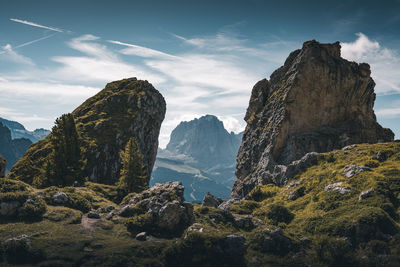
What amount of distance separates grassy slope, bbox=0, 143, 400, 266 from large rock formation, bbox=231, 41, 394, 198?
115 ft

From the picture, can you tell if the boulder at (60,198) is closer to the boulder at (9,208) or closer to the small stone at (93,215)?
the small stone at (93,215)

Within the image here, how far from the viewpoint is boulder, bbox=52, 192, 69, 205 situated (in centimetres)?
4698

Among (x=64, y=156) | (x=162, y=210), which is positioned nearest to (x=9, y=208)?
(x=162, y=210)

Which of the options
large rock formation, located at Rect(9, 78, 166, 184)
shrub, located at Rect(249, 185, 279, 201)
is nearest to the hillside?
shrub, located at Rect(249, 185, 279, 201)

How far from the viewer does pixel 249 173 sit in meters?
108

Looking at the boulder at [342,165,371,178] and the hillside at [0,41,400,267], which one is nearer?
the hillside at [0,41,400,267]

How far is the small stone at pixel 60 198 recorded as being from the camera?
1850 inches

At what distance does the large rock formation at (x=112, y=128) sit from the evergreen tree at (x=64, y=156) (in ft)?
16.1

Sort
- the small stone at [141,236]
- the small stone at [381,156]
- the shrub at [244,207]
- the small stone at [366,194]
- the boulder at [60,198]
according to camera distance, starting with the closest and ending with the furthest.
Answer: the small stone at [141,236] < the small stone at [366,194] < the boulder at [60,198] < the small stone at [381,156] < the shrub at [244,207]

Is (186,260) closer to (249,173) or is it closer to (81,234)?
(81,234)

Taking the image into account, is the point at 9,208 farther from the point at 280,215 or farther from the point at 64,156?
the point at 280,215

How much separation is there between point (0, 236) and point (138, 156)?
46.1m

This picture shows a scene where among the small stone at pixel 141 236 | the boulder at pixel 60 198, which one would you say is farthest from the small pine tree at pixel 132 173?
the small stone at pixel 141 236

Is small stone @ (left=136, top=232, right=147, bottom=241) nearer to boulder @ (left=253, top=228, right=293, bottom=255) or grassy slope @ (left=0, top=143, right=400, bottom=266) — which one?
grassy slope @ (left=0, top=143, right=400, bottom=266)
